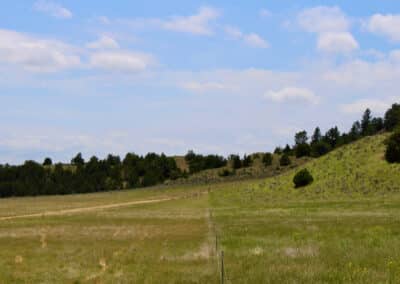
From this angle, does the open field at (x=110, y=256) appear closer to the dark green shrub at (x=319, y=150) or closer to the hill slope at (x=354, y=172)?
the hill slope at (x=354, y=172)

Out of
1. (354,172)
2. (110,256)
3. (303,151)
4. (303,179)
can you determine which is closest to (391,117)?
(303,151)

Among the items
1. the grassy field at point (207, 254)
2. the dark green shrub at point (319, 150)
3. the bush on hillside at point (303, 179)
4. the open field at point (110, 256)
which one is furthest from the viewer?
the dark green shrub at point (319, 150)

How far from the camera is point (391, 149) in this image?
2763 inches

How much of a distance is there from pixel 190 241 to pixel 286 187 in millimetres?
53051

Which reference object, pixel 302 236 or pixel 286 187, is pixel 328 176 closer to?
pixel 286 187

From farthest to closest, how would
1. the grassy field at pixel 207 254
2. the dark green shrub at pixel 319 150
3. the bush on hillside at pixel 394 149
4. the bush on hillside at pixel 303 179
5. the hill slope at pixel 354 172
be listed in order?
the dark green shrub at pixel 319 150 → the bush on hillside at pixel 303 179 → the bush on hillside at pixel 394 149 → the hill slope at pixel 354 172 → the grassy field at pixel 207 254

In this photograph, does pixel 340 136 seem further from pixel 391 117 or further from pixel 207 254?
pixel 207 254

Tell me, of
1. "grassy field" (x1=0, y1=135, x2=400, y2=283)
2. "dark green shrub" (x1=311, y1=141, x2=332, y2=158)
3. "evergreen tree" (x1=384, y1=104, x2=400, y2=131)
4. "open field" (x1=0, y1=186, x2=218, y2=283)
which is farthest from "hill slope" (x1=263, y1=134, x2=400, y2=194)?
"dark green shrub" (x1=311, y1=141, x2=332, y2=158)

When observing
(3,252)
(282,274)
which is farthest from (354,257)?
(3,252)

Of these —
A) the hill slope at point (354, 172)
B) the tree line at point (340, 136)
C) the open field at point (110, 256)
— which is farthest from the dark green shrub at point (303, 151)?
the open field at point (110, 256)

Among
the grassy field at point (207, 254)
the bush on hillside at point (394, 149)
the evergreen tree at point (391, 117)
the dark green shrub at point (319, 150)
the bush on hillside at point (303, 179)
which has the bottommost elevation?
the grassy field at point (207, 254)

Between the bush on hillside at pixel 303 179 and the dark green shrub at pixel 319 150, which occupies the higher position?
the dark green shrub at pixel 319 150

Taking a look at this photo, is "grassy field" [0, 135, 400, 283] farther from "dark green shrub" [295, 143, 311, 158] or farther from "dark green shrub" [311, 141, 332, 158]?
"dark green shrub" [295, 143, 311, 158]

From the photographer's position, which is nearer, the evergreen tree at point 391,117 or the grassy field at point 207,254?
the grassy field at point 207,254
